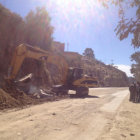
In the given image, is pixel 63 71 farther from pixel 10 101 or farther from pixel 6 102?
pixel 6 102

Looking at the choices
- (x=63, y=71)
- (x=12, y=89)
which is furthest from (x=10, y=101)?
(x=63, y=71)

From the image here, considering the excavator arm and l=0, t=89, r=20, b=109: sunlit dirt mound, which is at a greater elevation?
the excavator arm

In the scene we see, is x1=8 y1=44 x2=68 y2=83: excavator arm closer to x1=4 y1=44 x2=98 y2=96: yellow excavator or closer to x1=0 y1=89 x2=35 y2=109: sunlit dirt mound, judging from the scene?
x1=4 y1=44 x2=98 y2=96: yellow excavator

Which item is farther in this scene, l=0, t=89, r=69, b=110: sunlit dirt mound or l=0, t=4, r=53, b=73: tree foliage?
l=0, t=4, r=53, b=73: tree foliage

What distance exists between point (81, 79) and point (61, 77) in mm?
1966

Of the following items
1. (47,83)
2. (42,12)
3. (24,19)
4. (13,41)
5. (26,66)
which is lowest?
(47,83)

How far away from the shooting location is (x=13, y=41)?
19.1 m

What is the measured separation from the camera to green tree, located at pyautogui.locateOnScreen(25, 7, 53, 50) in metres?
21.4

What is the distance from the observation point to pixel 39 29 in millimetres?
22203

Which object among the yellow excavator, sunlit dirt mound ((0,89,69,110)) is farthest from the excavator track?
the yellow excavator

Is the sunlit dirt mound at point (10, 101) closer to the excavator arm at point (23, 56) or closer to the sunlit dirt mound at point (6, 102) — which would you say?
the sunlit dirt mound at point (6, 102)

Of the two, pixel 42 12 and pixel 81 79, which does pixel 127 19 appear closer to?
pixel 81 79

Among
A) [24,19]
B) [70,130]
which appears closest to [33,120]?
[70,130]

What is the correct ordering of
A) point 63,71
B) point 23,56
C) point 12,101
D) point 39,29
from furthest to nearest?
point 39,29 < point 63,71 < point 23,56 < point 12,101
